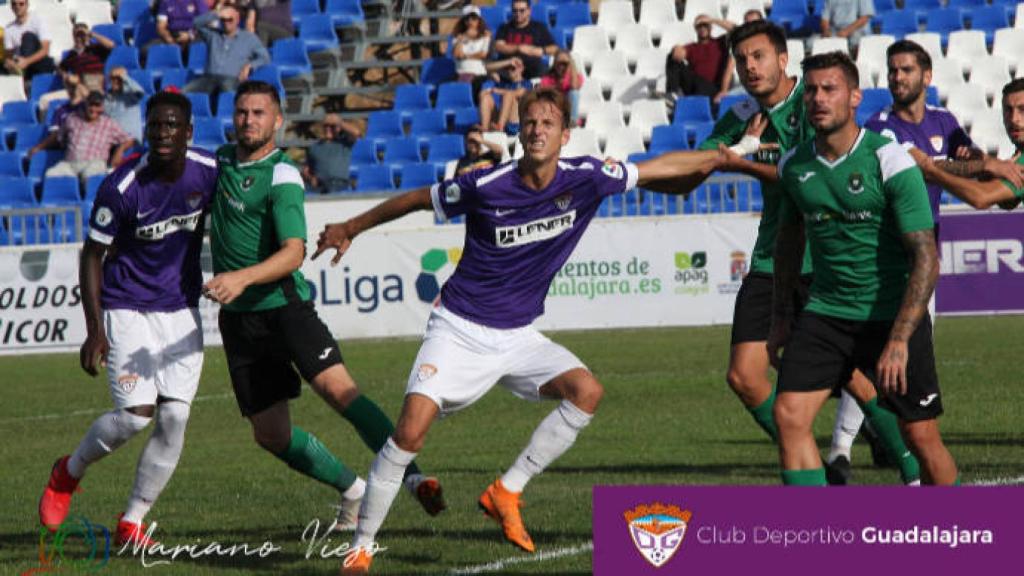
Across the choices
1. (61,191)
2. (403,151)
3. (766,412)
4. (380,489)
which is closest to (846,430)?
(766,412)

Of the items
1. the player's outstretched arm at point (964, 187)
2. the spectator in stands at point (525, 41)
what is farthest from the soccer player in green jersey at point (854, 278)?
the spectator in stands at point (525, 41)

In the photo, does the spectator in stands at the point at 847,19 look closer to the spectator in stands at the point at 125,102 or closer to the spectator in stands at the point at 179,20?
the spectator in stands at the point at 179,20

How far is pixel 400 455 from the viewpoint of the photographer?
7.75 m

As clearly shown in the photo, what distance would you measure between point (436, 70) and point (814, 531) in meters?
21.8

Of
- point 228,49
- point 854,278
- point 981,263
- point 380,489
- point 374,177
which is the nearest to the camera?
point 854,278

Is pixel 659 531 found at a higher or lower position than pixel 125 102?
higher

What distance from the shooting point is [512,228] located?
8.02 m

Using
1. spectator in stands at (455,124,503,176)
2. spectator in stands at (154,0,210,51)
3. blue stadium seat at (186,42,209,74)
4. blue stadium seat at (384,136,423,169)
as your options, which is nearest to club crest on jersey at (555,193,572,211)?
spectator in stands at (455,124,503,176)

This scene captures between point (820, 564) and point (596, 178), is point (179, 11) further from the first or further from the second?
point (820, 564)

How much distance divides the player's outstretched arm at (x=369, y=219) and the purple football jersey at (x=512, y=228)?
0.29 ft

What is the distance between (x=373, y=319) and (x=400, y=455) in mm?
13646

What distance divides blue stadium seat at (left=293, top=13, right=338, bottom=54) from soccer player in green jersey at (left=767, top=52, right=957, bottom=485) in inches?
836

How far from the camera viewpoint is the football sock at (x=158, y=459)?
8.94 m

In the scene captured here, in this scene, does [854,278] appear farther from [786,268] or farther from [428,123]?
[428,123]
